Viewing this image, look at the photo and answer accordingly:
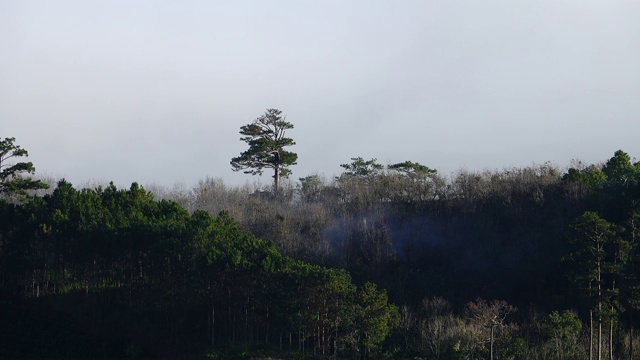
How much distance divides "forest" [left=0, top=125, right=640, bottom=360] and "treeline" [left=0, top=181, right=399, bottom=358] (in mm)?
66

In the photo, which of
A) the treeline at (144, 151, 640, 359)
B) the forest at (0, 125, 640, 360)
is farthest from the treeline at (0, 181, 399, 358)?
the treeline at (144, 151, 640, 359)

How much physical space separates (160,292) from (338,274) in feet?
26.3

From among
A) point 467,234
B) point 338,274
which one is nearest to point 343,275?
point 338,274

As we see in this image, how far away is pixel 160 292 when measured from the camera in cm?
3403

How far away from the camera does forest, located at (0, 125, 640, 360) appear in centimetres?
3045

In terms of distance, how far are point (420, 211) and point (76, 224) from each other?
20.0 metres

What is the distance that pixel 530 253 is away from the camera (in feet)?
134

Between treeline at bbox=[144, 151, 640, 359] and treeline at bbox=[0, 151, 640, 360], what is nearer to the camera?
treeline at bbox=[0, 151, 640, 360]

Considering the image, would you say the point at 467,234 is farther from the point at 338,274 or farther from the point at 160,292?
the point at 160,292

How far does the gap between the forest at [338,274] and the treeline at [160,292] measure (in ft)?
0.22

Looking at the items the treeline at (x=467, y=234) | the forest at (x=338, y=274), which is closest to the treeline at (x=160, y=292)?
the forest at (x=338, y=274)

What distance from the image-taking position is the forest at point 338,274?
3045cm

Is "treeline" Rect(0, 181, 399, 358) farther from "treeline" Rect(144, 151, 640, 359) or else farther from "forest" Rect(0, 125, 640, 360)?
"treeline" Rect(144, 151, 640, 359)

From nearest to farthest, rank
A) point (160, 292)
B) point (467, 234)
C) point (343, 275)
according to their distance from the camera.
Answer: point (343, 275) < point (160, 292) < point (467, 234)
